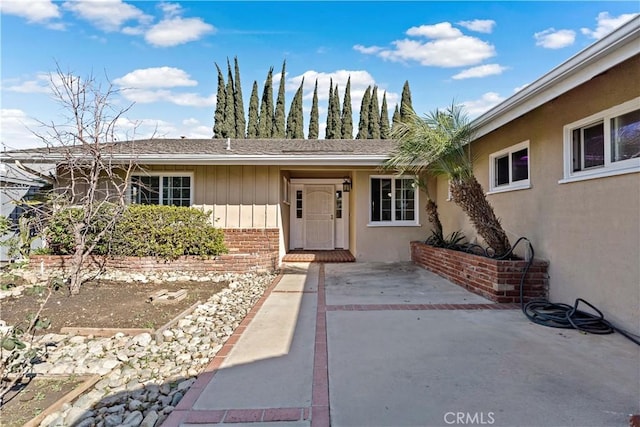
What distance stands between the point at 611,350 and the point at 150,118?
9.20 meters

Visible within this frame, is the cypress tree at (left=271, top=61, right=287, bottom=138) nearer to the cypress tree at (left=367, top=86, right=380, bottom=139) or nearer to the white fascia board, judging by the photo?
the cypress tree at (left=367, top=86, right=380, bottom=139)

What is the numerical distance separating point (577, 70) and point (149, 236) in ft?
26.1

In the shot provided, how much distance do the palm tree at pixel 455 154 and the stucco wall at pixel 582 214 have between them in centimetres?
61

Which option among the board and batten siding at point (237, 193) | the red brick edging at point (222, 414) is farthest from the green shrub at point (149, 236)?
the red brick edging at point (222, 414)

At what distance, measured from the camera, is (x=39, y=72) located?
6.59 meters

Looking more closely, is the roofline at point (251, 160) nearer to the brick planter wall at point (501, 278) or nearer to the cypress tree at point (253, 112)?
the brick planter wall at point (501, 278)

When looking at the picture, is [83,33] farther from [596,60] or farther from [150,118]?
[596,60]

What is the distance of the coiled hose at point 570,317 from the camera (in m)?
3.84

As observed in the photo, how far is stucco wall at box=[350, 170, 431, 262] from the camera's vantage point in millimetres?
9500

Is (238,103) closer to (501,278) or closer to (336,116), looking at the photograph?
(336,116)

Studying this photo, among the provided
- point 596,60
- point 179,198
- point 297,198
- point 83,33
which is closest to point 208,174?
point 179,198

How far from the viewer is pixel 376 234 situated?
9.55m

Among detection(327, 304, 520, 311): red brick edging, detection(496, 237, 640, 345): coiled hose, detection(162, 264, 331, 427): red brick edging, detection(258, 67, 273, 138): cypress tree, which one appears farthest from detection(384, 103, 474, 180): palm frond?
detection(258, 67, 273, 138): cypress tree

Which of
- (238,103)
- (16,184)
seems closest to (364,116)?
(238,103)
